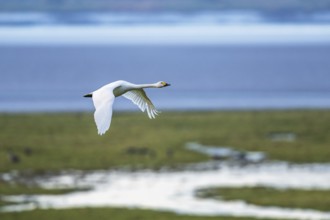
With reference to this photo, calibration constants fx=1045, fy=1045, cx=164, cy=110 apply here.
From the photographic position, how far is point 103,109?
21.0 metres

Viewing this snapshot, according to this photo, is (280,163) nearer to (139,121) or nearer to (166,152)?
(166,152)

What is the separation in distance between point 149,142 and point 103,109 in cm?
4719

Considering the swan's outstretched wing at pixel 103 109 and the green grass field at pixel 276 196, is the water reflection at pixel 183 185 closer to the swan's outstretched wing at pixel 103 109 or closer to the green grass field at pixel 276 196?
the green grass field at pixel 276 196

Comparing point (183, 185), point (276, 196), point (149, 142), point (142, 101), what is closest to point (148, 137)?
point (149, 142)

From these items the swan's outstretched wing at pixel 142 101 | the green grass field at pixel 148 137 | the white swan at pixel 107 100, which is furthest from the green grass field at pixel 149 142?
the white swan at pixel 107 100

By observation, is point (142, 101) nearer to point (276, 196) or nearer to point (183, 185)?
point (276, 196)

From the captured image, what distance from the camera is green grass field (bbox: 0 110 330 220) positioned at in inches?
2007

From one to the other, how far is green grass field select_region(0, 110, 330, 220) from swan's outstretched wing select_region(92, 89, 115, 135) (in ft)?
81.3

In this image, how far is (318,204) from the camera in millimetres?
49000

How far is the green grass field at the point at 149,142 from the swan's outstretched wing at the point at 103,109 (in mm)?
24785

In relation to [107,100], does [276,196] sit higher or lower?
higher

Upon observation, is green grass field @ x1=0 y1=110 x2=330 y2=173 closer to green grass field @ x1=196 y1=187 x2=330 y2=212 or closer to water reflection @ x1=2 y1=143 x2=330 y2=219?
water reflection @ x1=2 y1=143 x2=330 y2=219

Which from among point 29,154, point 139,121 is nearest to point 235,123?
point 139,121

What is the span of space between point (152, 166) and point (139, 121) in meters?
19.4
